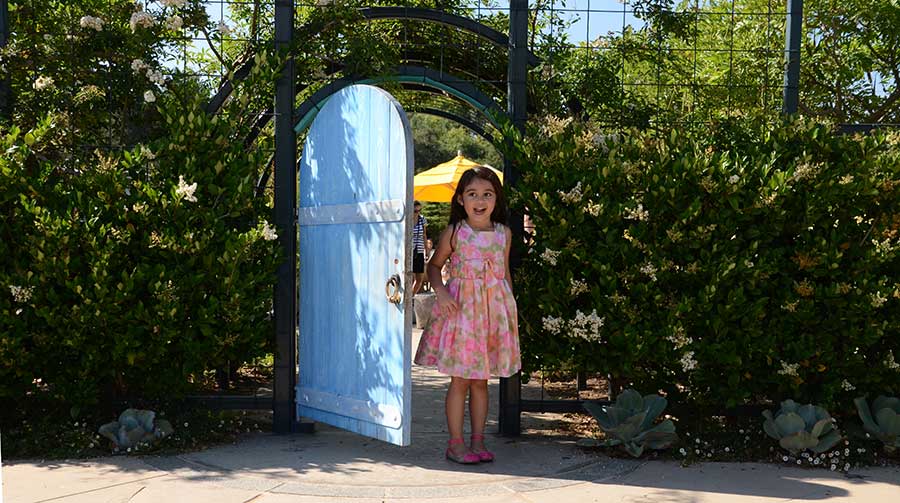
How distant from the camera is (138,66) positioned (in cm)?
544

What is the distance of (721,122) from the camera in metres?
5.45

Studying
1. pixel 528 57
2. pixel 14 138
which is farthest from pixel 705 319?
pixel 14 138

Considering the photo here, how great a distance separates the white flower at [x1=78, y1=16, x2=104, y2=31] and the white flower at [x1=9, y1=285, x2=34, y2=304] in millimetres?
1676

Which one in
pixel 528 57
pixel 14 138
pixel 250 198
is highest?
pixel 528 57

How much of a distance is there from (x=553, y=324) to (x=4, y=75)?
361 centimetres

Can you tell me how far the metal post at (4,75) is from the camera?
5.46 m

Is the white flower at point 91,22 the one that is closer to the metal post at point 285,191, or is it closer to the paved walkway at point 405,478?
the metal post at point 285,191

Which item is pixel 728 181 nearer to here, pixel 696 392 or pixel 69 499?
pixel 696 392

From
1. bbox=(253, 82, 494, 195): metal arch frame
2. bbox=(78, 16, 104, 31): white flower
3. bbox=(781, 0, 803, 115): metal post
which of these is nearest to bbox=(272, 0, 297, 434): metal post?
bbox=(253, 82, 494, 195): metal arch frame

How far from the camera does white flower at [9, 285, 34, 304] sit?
4875 mm

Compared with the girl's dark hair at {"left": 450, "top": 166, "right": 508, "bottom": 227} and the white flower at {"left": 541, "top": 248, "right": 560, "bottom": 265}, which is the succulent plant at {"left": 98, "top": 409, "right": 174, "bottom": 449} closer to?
the girl's dark hair at {"left": 450, "top": 166, "right": 508, "bottom": 227}

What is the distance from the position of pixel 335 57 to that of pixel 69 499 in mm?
3032

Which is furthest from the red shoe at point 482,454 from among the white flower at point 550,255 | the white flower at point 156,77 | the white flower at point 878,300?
the white flower at point 156,77

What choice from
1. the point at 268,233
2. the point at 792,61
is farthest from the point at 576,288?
the point at 792,61
